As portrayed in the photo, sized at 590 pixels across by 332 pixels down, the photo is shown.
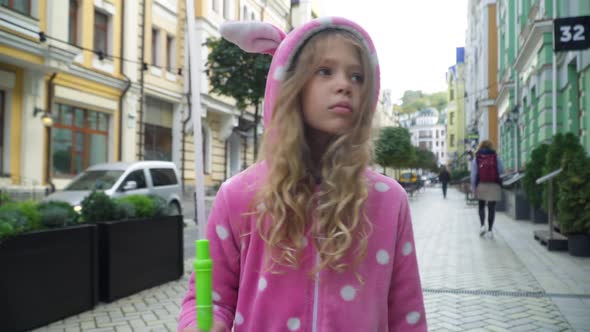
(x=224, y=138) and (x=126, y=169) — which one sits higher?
(x=224, y=138)

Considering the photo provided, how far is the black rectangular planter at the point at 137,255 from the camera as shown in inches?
203

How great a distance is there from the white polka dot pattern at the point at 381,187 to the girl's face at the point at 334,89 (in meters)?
0.18

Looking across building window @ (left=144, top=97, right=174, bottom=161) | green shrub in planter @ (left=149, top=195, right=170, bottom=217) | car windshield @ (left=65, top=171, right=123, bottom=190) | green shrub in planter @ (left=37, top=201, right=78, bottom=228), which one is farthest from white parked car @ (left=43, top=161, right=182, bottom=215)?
building window @ (left=144, top=97, right=174, bottom=161)

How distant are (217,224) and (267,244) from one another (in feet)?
0.55

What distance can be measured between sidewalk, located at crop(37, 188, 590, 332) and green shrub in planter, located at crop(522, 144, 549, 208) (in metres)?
3.47

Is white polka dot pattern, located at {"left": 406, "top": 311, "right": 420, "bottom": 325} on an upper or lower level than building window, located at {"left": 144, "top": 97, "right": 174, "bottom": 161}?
lower

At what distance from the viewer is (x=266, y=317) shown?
4.64 ft

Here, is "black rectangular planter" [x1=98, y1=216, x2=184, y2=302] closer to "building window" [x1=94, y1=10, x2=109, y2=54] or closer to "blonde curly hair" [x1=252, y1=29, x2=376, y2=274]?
"blonde curly hair" [x1=252, y1=29, x2=376, y2=274]

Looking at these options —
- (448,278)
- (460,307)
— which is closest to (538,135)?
(448,278)

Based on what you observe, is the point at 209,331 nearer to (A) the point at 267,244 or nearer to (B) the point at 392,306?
(A) the point at 267,244

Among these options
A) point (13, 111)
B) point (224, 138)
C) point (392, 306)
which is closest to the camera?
point (392, 306)

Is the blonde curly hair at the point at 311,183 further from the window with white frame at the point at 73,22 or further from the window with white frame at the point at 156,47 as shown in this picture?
the window with white frame at the point at 156,47

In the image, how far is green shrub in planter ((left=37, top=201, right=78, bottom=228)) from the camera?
4668 mm

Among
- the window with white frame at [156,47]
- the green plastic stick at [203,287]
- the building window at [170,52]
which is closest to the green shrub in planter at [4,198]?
the green plastic stick at [203,287]
